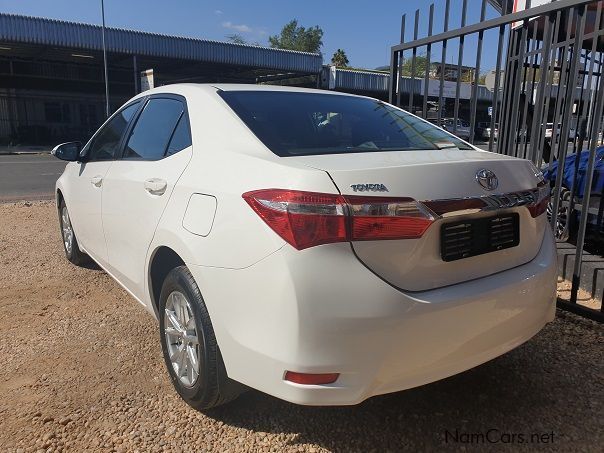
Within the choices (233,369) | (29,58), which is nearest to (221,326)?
(233,369)

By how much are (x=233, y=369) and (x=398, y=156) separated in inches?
46.3

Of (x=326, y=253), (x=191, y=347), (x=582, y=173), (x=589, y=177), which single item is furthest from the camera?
(x=582, y=173)

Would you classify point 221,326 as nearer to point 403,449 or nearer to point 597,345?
point 403,449

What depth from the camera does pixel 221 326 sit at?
7.07 ft

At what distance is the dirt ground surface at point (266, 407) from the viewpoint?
2.32 m

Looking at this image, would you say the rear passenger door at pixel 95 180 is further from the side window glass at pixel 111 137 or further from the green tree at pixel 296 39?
the green tree at pixel 296 39

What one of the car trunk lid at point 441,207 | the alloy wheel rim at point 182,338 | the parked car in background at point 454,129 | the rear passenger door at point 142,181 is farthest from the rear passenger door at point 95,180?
the parked car in background at point 454,129

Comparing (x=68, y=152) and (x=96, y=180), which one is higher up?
(x=68, y=152)

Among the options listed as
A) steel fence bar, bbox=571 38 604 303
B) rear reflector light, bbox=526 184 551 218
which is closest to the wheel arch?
rear reflector light, bbox=526 184 551 218

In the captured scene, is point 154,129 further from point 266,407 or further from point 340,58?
point 340,58

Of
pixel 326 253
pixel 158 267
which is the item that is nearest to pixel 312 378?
pixel 326 253

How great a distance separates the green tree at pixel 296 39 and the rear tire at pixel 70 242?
9430cm

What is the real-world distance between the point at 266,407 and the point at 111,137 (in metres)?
2.32

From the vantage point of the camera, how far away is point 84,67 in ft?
112
